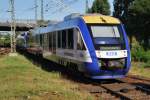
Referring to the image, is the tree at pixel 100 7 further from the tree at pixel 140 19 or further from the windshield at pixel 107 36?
the windshield at pixel 107 36

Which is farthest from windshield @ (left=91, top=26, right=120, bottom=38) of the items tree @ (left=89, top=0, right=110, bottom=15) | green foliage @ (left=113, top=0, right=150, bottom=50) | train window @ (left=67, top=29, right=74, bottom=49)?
tree @ (left=89, top=0, right=110, bottom=15)

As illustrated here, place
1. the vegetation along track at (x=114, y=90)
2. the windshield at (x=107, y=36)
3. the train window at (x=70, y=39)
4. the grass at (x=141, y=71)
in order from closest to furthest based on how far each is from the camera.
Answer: the vegetation along track at (x=114, y=90) < the windshield at (x=107, y=36) < the train window at (x=70, y=39) < the grass at (x=141, y=71)

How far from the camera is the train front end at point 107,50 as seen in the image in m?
18.3

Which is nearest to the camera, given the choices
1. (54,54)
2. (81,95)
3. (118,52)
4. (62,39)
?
(81,95)

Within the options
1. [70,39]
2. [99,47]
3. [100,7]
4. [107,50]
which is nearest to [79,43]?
[99,47]

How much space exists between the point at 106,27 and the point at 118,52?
135cm

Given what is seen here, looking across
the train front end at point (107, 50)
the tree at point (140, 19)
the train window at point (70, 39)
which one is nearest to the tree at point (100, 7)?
the tree at point (140, 19)

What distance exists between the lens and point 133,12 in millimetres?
57125

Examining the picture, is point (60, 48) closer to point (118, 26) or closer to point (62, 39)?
point (62, 39)

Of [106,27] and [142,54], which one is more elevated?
[106,27]

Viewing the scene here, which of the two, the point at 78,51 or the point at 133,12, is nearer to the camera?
the point at 78,51

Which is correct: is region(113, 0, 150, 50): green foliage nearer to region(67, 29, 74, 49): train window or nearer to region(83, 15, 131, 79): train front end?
region(67, 29, 74, 49): train window

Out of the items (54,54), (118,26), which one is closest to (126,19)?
(54,54)

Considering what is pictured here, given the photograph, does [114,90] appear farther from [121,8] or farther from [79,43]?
[121,8]
